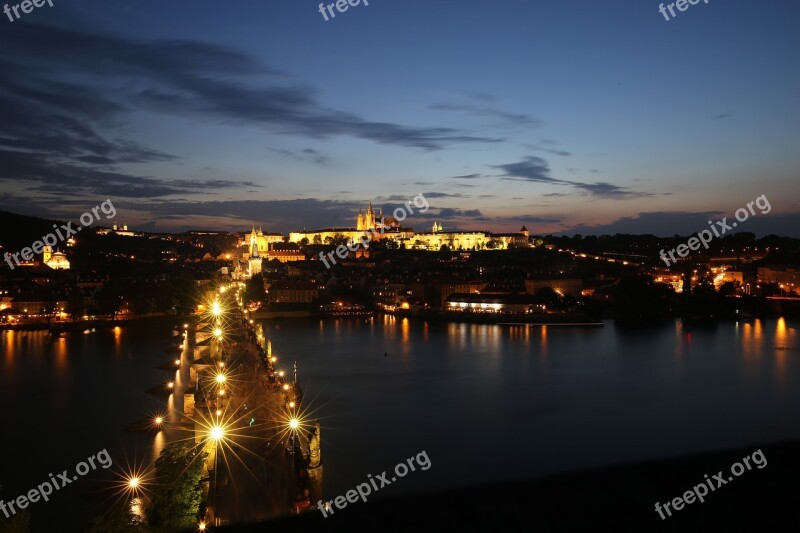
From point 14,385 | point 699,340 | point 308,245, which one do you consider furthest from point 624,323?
point 308,245

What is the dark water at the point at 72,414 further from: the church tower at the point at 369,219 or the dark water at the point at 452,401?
the church tower at the point at 369,219

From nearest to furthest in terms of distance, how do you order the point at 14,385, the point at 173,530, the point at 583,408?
the point at 173,530 → the point at 583,408 → the point at 14,385

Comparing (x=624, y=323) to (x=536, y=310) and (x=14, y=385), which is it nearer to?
(x=536, y=310)

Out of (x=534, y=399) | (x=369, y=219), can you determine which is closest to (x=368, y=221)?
(x=369, y=219)

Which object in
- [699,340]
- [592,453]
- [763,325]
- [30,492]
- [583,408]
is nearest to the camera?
[30,492]

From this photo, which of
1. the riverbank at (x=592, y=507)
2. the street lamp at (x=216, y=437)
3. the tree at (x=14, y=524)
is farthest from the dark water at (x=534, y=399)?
the tree at (x=14, y=524)

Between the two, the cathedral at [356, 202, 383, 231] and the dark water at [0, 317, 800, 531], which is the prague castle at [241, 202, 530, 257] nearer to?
the cathedral at [356, 202, 383, 231]
